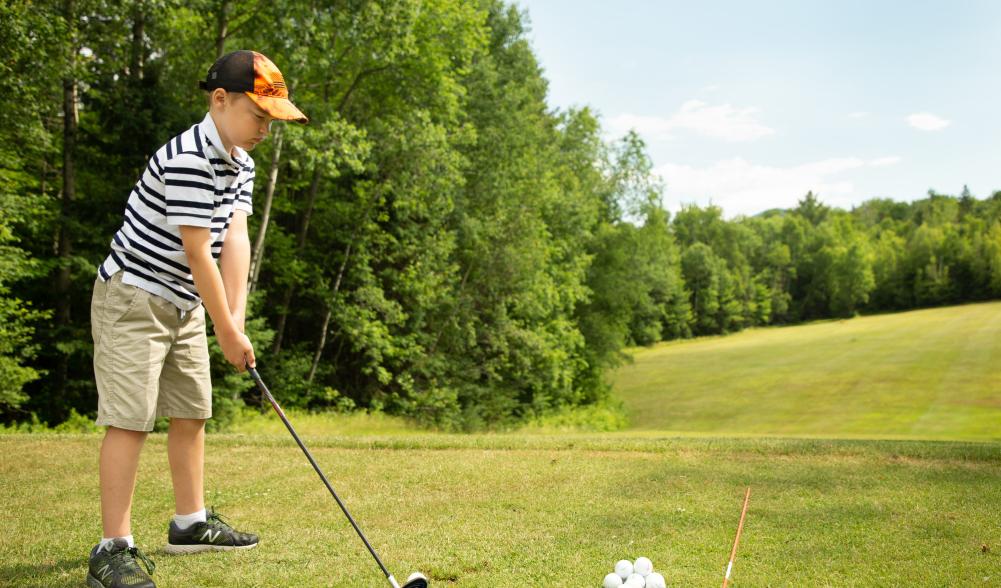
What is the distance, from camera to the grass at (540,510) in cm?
290

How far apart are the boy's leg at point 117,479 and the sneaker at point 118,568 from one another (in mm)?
87

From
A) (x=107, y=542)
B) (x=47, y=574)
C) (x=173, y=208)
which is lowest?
(x=47, y=574)

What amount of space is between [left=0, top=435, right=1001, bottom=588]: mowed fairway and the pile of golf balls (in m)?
0.15

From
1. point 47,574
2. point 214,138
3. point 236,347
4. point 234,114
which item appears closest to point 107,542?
point 47,574

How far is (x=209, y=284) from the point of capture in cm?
285

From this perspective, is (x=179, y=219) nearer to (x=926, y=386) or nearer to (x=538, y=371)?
(x=538, y=371)

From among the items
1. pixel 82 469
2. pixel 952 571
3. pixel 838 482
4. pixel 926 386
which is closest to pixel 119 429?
pixel 82 469

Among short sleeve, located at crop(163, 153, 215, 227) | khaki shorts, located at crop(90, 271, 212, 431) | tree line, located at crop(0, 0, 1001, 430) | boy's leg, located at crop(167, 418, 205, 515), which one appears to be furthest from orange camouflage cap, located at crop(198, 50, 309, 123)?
tree line, located at crop(0, 0, 1001, 430)

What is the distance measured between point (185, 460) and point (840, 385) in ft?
107

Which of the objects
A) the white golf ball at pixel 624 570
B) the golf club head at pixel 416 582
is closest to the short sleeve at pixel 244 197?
the golf club head at pixel 416 582

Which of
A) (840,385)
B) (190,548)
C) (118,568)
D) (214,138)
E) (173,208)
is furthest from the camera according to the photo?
(840,385)

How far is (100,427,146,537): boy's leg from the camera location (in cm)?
291

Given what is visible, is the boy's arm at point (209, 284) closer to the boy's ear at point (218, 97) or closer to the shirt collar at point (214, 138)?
the shirt collar at point (214, 138)

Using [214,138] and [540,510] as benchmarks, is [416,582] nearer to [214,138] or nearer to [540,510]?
[540,510]
